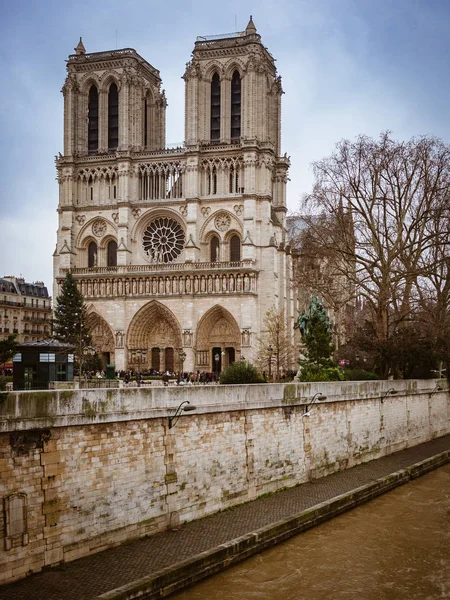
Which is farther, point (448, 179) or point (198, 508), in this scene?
point (448, 179)

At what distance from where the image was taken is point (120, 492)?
42.2 ft

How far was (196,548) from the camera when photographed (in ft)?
42.0

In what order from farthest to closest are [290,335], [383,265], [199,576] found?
[290,335] < [383,265] < [199,576]

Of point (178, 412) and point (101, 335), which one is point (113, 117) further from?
point (178, 412)

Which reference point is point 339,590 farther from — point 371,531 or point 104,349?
point 104,349

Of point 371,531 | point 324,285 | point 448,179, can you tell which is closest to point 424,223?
point 448,179

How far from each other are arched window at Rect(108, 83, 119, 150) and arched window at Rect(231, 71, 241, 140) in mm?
Answer: 8037

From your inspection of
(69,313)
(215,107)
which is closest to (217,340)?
(69,313)

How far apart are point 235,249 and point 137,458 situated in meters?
34.4

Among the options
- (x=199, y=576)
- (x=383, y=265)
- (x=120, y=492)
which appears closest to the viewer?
(x=199, y=576)

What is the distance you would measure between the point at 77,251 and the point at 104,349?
688 centimetres

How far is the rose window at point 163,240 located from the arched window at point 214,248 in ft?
6.63

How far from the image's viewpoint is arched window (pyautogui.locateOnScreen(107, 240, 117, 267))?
49.6 metres

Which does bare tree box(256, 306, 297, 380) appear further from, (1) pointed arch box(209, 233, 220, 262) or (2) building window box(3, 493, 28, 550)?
(2) building window box(3, 493, 28, 550)
